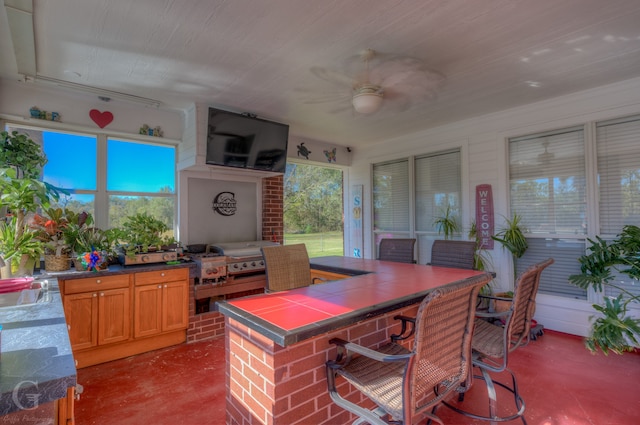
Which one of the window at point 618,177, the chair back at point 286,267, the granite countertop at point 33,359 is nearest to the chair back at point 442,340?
the granite countertop at point 33,359

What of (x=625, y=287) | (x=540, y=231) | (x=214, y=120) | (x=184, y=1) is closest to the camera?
(x=184, y=1)

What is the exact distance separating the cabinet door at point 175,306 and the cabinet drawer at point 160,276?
5 centimetres

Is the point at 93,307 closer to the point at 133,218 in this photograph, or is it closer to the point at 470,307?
the point at 133,218

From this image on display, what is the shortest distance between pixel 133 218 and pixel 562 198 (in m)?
4.59

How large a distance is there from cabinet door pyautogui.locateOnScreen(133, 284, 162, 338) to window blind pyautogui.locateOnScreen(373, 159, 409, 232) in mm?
3512

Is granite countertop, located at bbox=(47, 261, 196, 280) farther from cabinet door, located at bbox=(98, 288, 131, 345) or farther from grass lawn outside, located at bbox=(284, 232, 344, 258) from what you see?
grass lawn outside, located at bbox=(284, 232, 344, 258)

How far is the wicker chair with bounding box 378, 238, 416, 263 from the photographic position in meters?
3.39

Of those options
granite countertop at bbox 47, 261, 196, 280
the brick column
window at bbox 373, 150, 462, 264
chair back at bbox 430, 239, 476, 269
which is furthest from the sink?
window at bbox 373, 150, 462, 264

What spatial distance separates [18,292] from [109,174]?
1.94 meters

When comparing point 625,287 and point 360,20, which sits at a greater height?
Answer: point 360,20

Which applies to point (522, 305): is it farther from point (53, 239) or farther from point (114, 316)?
A: point (53, 239)

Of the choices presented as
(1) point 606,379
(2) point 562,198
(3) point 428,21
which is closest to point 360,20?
(3) point 428,21

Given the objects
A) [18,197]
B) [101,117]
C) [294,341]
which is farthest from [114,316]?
[294,341]

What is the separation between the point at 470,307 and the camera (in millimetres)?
1379
